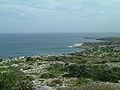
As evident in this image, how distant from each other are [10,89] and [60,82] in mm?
7341

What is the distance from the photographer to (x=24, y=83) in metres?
19.0

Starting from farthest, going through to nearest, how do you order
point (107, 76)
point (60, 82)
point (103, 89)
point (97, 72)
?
point (97, 72), point (107, 76), point (60, 82), point (103, 89)

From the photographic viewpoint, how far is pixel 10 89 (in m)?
18.9

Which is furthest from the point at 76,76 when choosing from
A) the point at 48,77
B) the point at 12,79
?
the point at 12,79

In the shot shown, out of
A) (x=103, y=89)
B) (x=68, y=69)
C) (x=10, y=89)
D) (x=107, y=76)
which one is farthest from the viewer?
(x=68, y=69)

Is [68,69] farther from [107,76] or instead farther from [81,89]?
[81,89]

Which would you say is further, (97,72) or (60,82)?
(97,72)

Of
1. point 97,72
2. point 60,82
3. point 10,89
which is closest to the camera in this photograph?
point 10,89

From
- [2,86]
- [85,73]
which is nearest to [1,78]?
[2,86]

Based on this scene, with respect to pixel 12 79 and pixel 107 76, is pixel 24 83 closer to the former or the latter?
pixel 12 79

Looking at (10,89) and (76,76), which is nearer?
(10,89)

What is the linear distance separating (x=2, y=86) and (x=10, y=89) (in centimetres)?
62

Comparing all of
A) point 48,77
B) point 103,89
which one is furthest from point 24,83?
point 48,77

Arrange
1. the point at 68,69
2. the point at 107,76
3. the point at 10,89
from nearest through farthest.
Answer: the point at 10,89
the point at 107,76
the point at 68,69
